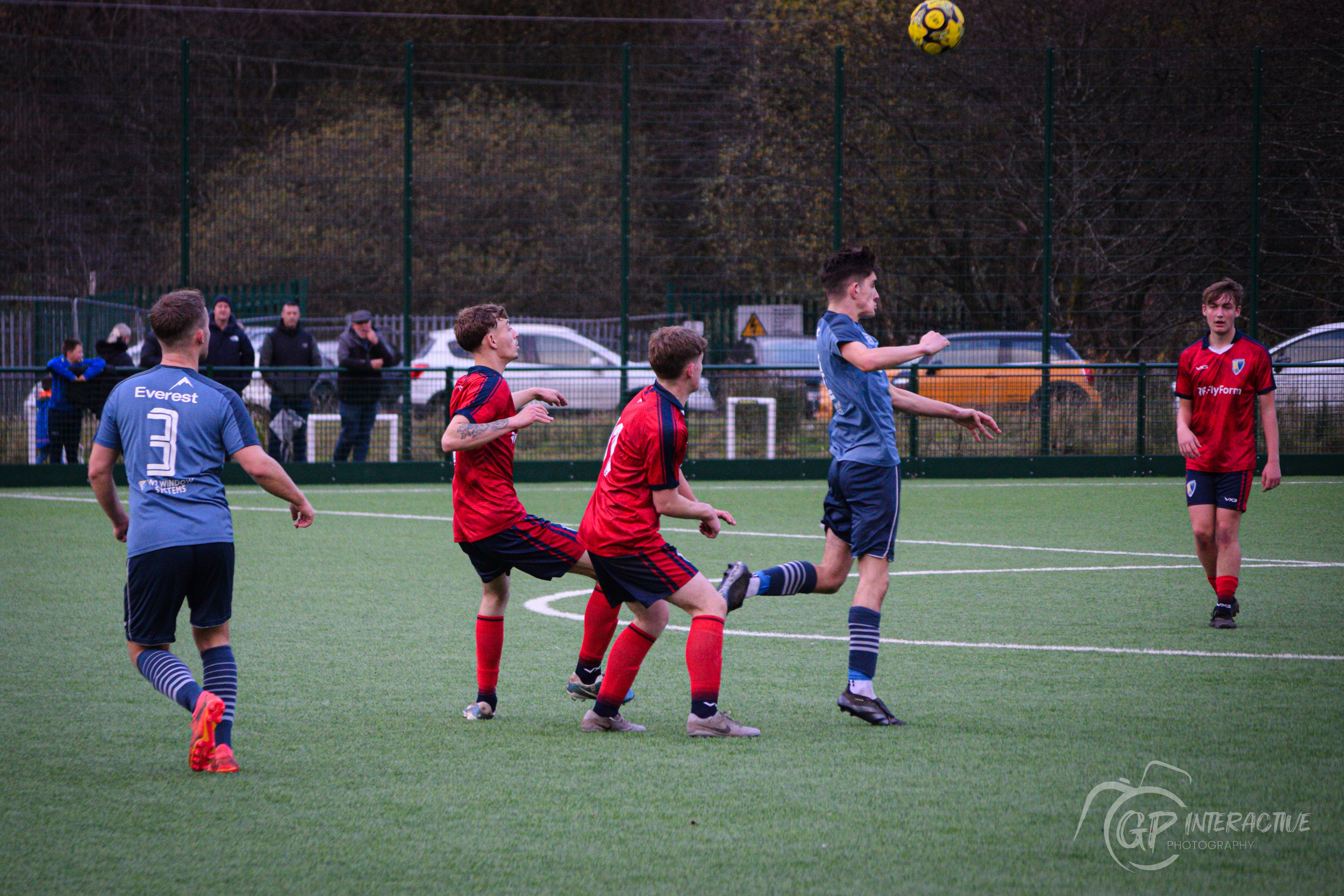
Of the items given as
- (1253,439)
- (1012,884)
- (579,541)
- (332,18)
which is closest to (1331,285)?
(1253,439)

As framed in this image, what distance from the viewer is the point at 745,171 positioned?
60.4ft

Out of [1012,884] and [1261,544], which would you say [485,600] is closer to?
[1012,884]

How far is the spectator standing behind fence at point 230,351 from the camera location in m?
14.9

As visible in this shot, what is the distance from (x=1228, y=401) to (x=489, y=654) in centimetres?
430

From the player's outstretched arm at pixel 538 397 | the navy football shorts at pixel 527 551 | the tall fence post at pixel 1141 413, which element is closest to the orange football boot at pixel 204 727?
the navy football shorts at pixel 527 551

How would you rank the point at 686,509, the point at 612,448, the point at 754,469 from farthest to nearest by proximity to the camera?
the point at 754,469 < the point at 612,448 < the point at 686,509

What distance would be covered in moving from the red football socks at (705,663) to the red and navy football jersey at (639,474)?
1.10 feet

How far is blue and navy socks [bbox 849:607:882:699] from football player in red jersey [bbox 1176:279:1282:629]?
109 inches

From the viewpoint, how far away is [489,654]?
5355 mm

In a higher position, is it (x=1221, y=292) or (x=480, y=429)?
(x=1221, y=292)

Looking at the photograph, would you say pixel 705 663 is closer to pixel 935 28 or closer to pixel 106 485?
pixel 106 485

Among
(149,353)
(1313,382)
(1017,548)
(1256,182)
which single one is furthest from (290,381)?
(1256,182)

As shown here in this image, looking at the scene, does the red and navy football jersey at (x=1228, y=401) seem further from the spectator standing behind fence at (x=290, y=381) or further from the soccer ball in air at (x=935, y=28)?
the spectator standing behind fence at (x=290, y=381)

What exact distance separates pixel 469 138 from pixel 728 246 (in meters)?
4.40
